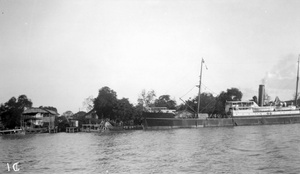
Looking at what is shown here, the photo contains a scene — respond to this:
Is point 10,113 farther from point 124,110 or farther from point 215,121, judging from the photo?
point 215,121

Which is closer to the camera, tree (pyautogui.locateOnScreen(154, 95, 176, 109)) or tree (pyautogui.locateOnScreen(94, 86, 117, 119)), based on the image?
tree (pyautogui.locateOnScreen(94, 86, 117, 119))

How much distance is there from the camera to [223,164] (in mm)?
22359

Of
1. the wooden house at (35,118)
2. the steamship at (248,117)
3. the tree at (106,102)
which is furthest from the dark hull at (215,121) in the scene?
the wooden house at (35,118)

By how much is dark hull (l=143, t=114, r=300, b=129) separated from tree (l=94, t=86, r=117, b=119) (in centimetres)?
1727

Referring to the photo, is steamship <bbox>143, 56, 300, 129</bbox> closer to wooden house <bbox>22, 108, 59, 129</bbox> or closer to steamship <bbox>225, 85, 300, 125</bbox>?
steamship <bbox>225, 85, 300, 125</bbox>

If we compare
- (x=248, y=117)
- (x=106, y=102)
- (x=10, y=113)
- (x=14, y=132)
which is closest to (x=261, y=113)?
(x=248, y=117)

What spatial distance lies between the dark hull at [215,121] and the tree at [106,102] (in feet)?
56.7

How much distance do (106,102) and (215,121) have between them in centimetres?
3078

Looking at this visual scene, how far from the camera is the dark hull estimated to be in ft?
234

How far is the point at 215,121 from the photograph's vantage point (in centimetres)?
7794

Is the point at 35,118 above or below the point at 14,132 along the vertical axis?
above

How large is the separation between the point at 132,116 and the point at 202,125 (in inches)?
819

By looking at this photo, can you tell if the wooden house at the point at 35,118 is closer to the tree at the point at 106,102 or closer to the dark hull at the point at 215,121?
the tree at the point at 106,102

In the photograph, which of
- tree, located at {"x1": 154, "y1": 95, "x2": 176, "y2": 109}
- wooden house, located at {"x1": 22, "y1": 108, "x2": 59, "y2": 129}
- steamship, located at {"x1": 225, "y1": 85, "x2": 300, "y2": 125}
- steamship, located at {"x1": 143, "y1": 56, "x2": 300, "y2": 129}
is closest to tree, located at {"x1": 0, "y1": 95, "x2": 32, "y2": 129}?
wooden house, located at {"x1": 22, "y1": 108, "x2": 59, "y2": 129}
